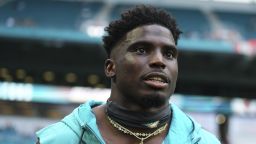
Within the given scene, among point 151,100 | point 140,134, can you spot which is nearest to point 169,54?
point 151,100

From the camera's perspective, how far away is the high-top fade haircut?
2.38 meters

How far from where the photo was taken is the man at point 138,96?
7.27 ft

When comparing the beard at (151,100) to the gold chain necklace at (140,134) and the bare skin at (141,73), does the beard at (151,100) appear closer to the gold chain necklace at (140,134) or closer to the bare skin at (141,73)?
the bare skin at (141,73)

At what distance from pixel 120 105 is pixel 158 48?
Answer: 0.30 m

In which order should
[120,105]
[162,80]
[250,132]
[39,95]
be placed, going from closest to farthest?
[162,80] → [120,105] → [250,132] → [39,95]

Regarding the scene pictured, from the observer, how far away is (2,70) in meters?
20.3

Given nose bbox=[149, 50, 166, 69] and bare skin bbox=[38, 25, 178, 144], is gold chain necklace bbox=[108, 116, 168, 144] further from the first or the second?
nose bbox=[149, 50, 166, 69]

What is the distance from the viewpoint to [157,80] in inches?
85.8

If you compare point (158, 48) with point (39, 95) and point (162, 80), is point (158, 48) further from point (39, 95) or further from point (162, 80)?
point (39, 95)

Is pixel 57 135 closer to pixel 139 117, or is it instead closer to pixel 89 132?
pixel 89 132

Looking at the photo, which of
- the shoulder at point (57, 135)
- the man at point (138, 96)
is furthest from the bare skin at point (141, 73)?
the shoulder at point (57, 135)

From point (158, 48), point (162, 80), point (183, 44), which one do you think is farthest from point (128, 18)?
point (183, 44)

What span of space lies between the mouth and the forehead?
0.18 m

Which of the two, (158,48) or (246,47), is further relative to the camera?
(246,47)
